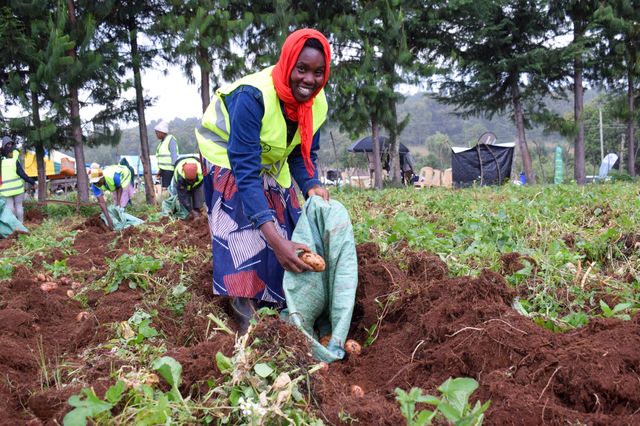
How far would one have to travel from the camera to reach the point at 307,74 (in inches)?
89.4

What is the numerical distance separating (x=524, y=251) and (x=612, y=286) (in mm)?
539

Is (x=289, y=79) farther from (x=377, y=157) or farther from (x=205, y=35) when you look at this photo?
(x=377, y=157)

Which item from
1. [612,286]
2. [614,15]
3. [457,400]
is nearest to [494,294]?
[612,286]

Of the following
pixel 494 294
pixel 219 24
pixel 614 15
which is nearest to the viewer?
pixel 494 294

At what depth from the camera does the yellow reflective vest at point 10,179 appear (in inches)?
321

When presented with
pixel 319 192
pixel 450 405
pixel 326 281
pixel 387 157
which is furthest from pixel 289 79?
pixel 387 157

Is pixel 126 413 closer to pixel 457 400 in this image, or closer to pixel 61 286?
pixel 457 400

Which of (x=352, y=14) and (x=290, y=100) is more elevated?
(x=352, y=14)

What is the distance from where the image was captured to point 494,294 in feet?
6.80

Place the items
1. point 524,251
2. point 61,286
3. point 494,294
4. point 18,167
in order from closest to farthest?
1. point 494,294
2. point 524,251
3. point 61,286
4. point 18,167

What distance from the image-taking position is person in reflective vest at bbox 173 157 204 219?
6320 mm

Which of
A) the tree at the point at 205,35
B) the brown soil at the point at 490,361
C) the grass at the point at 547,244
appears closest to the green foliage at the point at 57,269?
the grass at the point at 547,244

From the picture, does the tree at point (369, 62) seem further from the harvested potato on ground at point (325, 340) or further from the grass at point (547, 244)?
the harvested potato on ground at point (325, 340)

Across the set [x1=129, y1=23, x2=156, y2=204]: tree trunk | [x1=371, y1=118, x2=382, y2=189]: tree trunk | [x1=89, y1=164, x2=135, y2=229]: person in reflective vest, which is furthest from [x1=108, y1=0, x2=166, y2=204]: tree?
[x1=371, y1=118, x2=382, y2=189]: tree trunk
